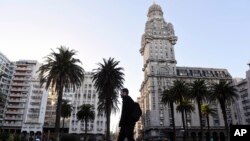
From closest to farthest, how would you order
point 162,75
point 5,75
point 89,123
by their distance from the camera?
1. point 89,123
2. point 162,75
3. point 5,75

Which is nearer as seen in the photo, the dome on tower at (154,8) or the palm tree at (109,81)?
the palm tree at (109,81)

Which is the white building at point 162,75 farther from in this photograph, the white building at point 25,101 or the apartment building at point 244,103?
the white building at point 25,101

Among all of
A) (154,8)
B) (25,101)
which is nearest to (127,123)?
(25,101)

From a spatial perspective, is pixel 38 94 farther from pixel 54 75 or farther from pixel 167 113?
Answer: pixel 54 75

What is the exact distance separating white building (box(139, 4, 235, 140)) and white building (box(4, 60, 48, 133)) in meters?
55.0

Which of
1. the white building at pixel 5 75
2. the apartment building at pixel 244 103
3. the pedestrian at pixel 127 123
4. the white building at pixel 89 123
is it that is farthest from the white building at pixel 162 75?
the pedestrian at pixel 127 123

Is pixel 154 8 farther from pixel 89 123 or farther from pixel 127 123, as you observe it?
pixel 127 123

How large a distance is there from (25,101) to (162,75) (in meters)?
72.6

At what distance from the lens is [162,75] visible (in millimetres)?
112500

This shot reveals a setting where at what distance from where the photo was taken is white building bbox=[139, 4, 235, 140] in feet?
335

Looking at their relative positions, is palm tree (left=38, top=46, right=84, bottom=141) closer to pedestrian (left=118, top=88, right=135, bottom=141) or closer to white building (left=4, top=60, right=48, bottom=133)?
pedestrian (left=118, top=88, right=135, bottom=141)

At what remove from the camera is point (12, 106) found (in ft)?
366

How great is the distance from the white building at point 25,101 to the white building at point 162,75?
54971 mm

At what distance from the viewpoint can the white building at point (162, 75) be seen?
4021 inches
